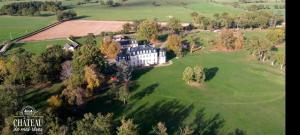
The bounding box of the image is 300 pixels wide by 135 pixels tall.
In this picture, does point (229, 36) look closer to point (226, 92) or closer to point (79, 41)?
point (226, 92)

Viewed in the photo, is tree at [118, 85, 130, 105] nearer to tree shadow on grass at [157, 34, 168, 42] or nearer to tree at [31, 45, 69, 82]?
tree at [31, 45, 69, 82]

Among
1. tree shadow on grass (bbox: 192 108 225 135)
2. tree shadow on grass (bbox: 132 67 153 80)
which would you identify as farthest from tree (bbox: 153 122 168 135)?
tree shadow on grass (bbox: 132 67 153 80)

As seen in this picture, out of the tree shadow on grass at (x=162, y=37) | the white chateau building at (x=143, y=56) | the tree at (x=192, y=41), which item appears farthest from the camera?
the tree shadow on grass at (x=162, y=37)

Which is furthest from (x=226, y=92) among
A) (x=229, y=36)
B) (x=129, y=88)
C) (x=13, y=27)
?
(x=13, y=27)

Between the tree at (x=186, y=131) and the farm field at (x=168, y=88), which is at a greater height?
the farm field at (x=168, y=88)

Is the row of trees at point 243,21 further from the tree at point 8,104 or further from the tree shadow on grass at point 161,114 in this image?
the tree at point 8,104

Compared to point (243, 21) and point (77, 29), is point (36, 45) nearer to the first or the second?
point (77, 29)

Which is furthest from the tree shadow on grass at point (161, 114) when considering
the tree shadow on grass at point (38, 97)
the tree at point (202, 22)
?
the tree at point (202, 22)
